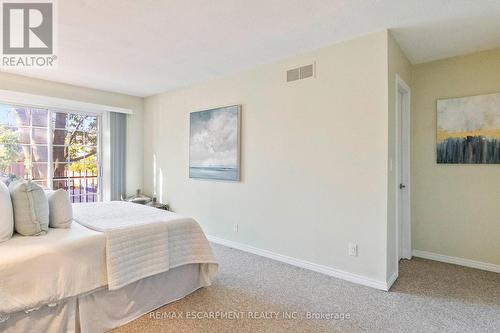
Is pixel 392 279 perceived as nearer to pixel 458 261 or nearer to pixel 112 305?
pixel 458 261

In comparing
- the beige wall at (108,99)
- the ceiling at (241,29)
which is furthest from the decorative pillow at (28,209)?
the beige wall at (108,99)

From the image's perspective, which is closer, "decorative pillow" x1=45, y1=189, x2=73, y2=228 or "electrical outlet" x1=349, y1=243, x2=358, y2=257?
"decorative pillow" x1=45, y1=189, x2=73, y2=228

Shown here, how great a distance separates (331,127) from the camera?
2836 millimetres

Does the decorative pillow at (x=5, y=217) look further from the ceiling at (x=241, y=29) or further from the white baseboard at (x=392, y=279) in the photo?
the white baseboard at (x=392, y=279)

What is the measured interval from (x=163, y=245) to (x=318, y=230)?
163 centimetres

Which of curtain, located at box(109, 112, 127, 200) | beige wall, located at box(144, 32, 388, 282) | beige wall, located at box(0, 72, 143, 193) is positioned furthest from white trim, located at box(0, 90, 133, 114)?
beige wall, located at box(144, 32, 388, 282)

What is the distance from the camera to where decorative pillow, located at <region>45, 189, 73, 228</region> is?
6.62 feet

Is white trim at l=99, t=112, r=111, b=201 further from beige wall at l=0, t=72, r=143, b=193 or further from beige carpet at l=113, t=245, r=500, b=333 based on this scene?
beige carpet at l=113, t=245, r=500, b=333

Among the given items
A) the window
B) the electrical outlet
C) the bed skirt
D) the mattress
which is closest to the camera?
the mattress

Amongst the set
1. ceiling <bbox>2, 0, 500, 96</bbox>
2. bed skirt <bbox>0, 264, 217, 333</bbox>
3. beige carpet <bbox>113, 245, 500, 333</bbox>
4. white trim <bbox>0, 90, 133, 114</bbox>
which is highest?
ceiling <bbox>2, 0, 500, 96</bbox>

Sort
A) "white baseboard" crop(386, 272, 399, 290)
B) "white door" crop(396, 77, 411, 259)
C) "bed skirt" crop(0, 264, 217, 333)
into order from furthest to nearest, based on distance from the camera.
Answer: "white door" crop(396, 77, 411, 259) → "white baseboard" crop(386, 272, 399, 290) → "bed skirt" crop(0, 264, 217, 333)

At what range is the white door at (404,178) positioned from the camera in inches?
127

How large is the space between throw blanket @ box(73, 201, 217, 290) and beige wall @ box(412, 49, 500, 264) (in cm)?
268

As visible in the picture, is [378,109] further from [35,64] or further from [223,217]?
[35,64]
